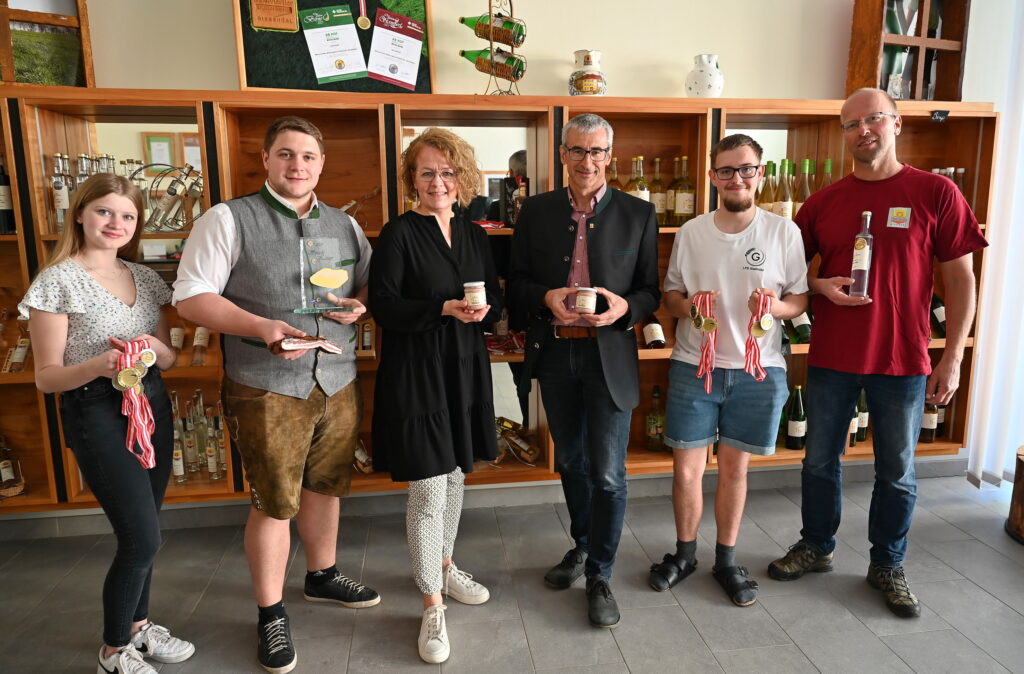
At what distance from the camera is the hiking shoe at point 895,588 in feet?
7.18

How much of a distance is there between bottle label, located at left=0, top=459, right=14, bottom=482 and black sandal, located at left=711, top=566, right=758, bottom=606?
306 cm

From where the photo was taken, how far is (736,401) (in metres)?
2.20

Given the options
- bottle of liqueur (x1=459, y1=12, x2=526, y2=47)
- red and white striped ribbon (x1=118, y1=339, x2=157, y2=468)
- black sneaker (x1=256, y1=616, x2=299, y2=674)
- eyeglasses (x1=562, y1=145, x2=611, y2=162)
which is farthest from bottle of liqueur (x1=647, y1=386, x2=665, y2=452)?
red and white striped ribbon (x1=118, y1=339, x2=157, y2=468)

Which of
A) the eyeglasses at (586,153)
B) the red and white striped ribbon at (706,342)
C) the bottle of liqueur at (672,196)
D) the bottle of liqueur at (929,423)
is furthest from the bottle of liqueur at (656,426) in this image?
the eyeglasses at (586,153)

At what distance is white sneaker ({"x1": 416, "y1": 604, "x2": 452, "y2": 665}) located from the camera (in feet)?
6.55

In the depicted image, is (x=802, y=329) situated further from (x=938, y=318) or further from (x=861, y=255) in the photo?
(x=861, y=255)

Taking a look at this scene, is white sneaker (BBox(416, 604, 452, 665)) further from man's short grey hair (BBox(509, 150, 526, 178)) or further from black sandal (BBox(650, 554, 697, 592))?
man's short grey hair (BBox(509, 150, 526, 178))

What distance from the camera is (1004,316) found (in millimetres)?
3238

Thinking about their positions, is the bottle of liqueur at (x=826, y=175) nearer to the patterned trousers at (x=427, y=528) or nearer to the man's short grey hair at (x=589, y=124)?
the man's short grey hair at (x=589, y=124)

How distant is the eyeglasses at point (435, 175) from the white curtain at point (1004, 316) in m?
2.81

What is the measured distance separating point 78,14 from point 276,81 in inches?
33.9

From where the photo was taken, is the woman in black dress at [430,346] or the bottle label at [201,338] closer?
the woman in black dress at [430,346]

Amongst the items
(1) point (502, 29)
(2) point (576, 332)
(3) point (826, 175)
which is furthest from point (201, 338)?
(3) point (826, 175)

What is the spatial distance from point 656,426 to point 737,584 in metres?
1.08
